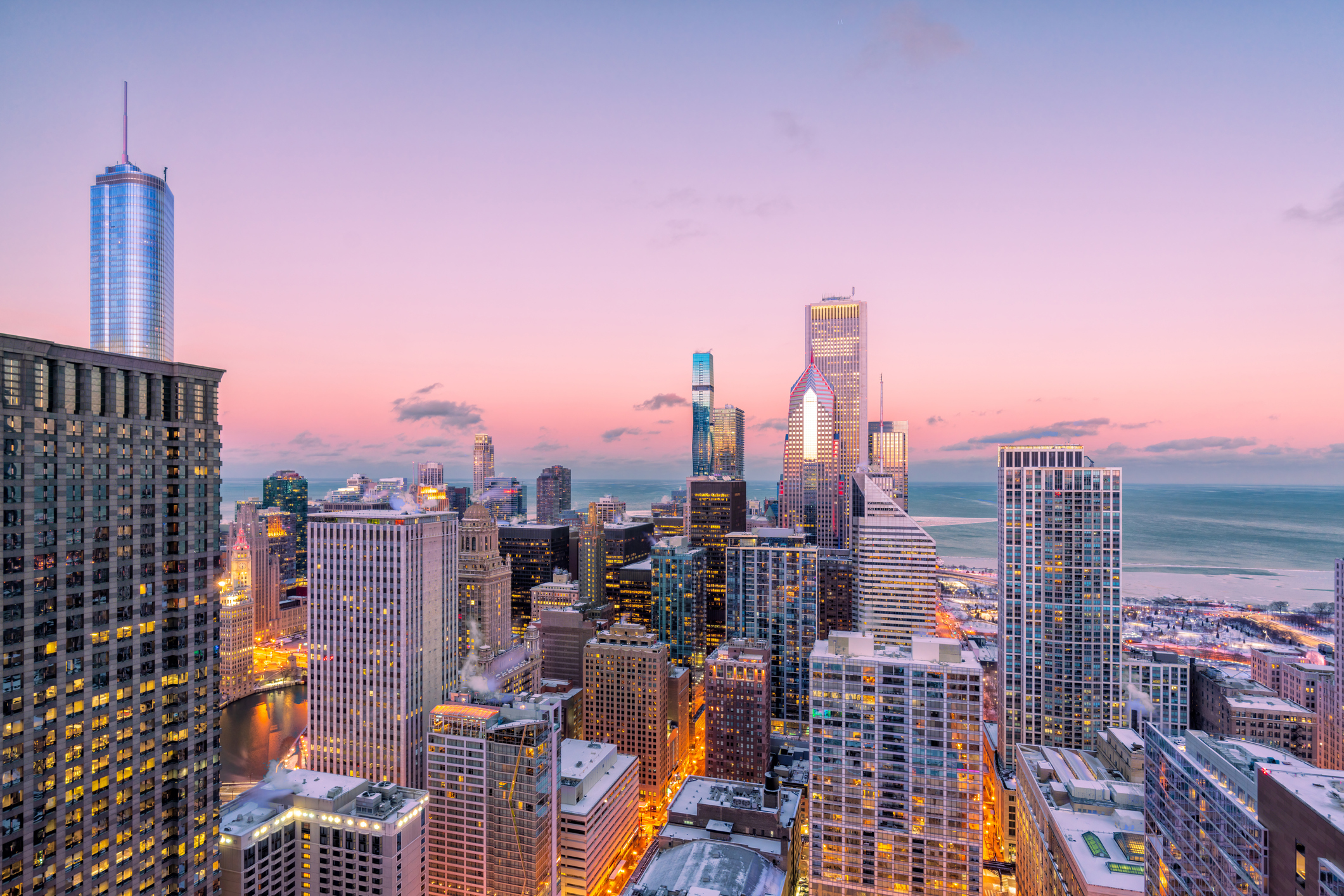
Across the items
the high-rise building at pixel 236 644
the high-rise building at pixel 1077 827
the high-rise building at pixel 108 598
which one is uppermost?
the high-rise building at pixel 108 598

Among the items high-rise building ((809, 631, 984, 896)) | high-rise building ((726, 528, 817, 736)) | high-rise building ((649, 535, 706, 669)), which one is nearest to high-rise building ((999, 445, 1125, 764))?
high-rise building ((809, 631, 984, 896))

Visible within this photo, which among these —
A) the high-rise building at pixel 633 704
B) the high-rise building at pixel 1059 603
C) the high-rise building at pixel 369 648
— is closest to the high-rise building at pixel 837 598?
the high-rise building at pixel 633 704

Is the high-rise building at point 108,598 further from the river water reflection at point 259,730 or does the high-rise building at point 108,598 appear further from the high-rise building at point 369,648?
the river water reflection at point 259,730

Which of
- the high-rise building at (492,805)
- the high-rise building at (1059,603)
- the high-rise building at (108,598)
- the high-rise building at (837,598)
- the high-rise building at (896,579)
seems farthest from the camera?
the high-rise building at (837,598)

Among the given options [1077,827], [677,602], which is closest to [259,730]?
[677,602]

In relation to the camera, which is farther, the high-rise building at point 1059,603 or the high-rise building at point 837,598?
the high-rise building at point 837,598

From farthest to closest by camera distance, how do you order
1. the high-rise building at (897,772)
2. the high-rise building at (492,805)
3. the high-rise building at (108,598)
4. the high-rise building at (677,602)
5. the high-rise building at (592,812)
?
the high-rise building at (677,602), the high-rise building at (592,812), the high-rise building at (492,805), the high-rise building at (897,772), the high-rise building at (108,598)

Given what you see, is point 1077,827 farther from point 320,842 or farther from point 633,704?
point 320,842
